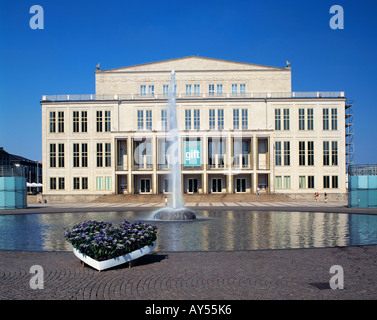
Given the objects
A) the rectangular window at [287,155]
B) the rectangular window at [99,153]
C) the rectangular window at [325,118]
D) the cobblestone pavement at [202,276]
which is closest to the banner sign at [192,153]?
the rectangular window at [287,155]

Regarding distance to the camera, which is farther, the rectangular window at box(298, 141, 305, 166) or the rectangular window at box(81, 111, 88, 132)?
the rectangular window at box(81, 111, 88, 132)

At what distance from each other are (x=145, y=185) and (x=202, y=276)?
5473 cm

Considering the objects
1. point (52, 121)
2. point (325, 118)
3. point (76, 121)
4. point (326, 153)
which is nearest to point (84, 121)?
point (76, 121)

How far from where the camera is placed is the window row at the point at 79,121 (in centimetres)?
6116

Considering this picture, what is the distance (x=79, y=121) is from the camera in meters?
61.3

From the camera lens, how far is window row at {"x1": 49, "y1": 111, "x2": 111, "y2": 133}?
6116cm

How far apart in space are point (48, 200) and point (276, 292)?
5759 centimetres

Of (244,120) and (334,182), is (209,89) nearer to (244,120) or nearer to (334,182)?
(244,120)

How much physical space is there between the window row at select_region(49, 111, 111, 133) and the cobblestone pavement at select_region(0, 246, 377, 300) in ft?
167

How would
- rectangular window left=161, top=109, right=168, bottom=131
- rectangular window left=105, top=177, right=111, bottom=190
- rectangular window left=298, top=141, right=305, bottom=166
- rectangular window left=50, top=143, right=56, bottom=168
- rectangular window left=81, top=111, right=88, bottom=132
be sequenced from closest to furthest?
rectangular window left=298, top=141, right=305, bottom=166
rectangular window left=105, top=177, right=111, bottom=190
rectangular window left=161, top=109, right=168, bottom=131
rectangular window left=50, top=143, right=56, bottom=168
rectangular window left=81, top=111, right=88, bottom=132

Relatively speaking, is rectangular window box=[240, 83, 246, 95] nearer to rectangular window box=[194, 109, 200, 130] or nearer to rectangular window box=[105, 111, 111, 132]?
rectangular window box=[194, 109, 200, 130]

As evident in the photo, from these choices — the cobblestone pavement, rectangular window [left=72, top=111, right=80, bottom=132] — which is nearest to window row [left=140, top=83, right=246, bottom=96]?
rectangular window [left=72, top=111, right=80, bottom=132]

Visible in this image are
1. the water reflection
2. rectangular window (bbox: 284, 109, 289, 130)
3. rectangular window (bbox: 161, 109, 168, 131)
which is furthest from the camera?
rectangular window (bbox: 161, 109, 168, 131)
